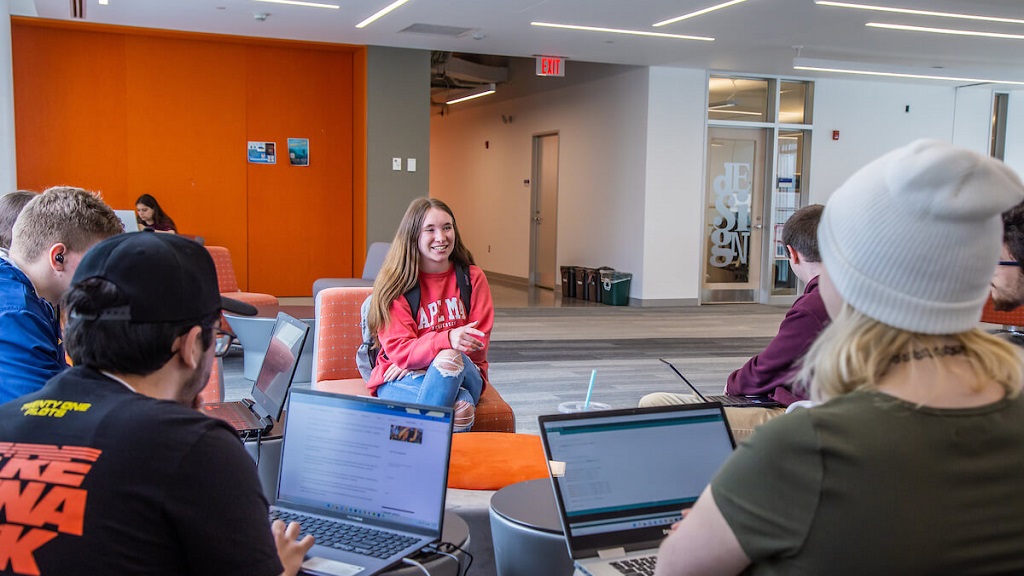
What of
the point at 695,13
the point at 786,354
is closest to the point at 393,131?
the point at 695,13

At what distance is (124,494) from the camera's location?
3.68 feet

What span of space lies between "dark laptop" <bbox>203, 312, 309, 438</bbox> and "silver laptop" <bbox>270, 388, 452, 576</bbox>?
1.96 feet

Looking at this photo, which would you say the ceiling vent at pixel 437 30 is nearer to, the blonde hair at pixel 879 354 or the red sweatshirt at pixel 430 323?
the red sweatshirt at pixel 430 323

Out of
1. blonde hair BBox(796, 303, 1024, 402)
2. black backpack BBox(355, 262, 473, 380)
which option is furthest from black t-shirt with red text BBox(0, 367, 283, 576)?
black backpack BBox(355, 262, 473, 380)

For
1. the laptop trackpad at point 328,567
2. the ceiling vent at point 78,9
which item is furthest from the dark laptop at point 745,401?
the ceiling vent at point 78,9

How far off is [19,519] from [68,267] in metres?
1.17

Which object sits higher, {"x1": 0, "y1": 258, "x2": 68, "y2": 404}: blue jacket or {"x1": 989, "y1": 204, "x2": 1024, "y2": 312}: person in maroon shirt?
{"x1": 989, "y1": 204, "x2": 1024, "y2": 312}: person in maroon shirt

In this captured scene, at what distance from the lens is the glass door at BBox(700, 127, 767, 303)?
1123cm

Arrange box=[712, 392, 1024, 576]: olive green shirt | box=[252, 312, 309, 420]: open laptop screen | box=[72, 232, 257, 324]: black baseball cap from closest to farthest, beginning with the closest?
box=[712, 392, 1024, 576]: olive green shirt < box=[72, 232, 257, 324]: black baseball cap < box=[252, 312, 309, 420]: open laptop screen

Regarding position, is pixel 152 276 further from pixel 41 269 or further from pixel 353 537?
pixel 41 269

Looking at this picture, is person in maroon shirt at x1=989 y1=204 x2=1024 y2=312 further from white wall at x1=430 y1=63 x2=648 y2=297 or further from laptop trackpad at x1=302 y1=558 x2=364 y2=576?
white wall at x1=430 y1=63 x2=648 y2=297

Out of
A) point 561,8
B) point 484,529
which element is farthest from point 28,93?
point 484,529

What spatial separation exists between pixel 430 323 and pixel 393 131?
6828mm

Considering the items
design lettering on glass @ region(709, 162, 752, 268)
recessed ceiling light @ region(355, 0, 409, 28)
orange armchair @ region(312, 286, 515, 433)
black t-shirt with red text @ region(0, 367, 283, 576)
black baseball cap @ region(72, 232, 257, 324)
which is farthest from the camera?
design lettering on glass @ region(709, 162, 752, 268)
